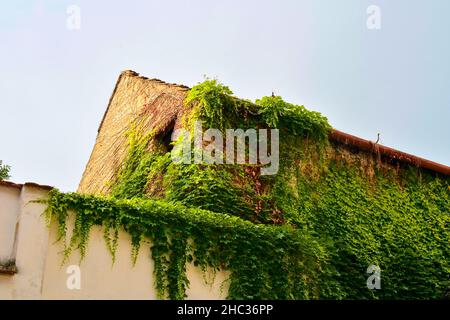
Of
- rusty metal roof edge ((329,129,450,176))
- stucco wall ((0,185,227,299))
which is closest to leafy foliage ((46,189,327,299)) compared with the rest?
stucco wall ((0,185,227,299))

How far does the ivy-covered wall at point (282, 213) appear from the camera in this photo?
10383 millimetres

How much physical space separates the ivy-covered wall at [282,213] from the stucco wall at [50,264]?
0.18 m

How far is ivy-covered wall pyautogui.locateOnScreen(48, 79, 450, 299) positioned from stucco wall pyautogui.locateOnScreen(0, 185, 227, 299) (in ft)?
0.58

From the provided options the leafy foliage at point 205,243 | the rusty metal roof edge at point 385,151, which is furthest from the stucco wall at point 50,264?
the rusty metal roof edge at point 385,151

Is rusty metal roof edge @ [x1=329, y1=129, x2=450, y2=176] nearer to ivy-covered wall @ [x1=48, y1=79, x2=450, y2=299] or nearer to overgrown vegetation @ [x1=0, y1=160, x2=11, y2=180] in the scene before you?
ivy-covered wall @ [x1=48, y1=79, x2=450, y2=299]

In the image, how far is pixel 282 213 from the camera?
1281 cm

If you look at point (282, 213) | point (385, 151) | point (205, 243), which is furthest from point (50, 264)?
point (385, 151)

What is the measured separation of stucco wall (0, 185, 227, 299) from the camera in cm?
898

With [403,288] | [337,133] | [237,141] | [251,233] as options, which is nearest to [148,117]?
[237,141]

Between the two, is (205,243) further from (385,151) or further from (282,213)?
(385,151)

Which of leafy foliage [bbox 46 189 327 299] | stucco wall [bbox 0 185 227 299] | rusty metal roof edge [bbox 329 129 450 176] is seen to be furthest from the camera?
rusty metal roof edge [bbox 329 129 450 176]

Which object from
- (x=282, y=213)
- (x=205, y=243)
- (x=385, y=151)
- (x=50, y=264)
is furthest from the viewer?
(x=385, y=151)

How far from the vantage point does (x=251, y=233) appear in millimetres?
11039

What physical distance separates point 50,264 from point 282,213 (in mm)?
4853
